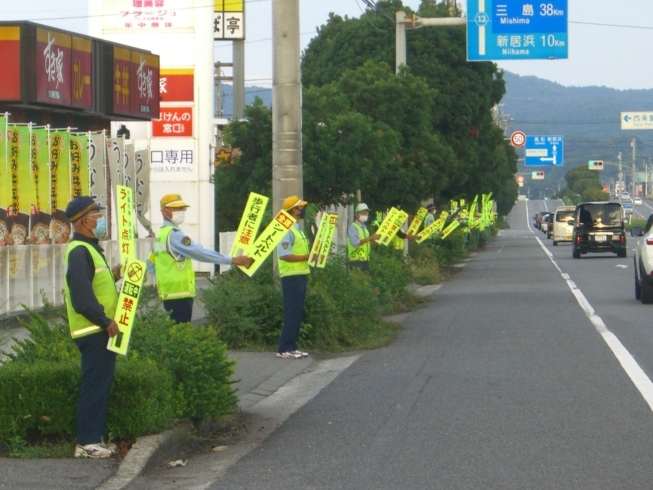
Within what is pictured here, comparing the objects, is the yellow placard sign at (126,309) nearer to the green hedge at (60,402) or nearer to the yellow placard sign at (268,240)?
the green hedge at (60,402)

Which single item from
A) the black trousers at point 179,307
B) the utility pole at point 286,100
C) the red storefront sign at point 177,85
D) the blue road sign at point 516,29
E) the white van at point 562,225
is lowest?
the white van at point 562,225

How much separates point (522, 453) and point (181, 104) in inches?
858

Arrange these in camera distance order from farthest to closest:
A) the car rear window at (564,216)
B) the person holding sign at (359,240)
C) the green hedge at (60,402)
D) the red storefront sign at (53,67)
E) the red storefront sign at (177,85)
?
the car rear window at (564,216), the red storefront sign at (177,85), the red storefront sign at (53,67), the person holding sign at (359,240), the green hedge at (60,402)

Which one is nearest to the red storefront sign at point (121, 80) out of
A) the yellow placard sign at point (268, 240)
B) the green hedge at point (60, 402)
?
the yellow placard sign at point (268, 240)

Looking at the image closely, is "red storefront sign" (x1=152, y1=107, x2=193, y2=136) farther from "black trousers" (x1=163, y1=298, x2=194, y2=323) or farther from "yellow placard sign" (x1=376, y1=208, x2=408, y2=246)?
"black trousers" (x1=163, y1=298, x2=194, y2=323)

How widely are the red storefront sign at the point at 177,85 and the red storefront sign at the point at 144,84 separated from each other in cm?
438

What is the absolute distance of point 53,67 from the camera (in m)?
19.4

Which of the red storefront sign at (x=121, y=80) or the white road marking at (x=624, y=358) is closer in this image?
the white road marking at (x=624, y=358)

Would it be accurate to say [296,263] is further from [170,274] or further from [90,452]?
[90,452]

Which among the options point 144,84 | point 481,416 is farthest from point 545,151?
point 481,416

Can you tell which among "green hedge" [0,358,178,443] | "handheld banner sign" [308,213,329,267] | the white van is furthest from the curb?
the white van

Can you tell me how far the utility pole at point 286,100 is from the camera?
1501 centimetres

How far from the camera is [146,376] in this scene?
800 centimetres

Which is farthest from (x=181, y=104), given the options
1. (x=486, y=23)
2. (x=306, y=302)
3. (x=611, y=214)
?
(x=611, y=214)
